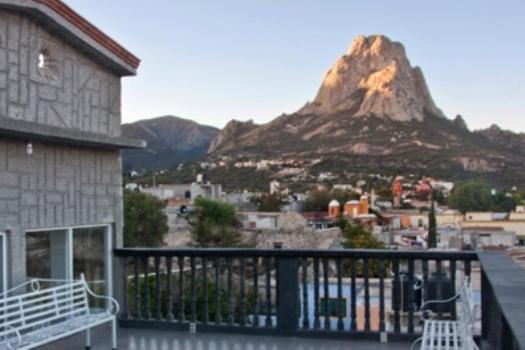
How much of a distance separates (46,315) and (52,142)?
1395 millimetres

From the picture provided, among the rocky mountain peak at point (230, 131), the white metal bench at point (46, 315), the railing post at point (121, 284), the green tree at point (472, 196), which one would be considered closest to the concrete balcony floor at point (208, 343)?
the white metal bench at point (46, 315)

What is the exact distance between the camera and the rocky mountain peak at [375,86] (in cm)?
A: 8424

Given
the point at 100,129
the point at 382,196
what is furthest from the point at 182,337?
the point at 382,196

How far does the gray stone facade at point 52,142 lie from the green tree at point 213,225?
3670cm

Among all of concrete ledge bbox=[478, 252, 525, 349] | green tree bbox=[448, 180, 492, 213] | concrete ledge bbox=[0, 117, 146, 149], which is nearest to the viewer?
concrete ledge bbox=[478, 252, 525, 349]

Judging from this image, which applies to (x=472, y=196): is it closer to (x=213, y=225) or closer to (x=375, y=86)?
(x=375, y=86)

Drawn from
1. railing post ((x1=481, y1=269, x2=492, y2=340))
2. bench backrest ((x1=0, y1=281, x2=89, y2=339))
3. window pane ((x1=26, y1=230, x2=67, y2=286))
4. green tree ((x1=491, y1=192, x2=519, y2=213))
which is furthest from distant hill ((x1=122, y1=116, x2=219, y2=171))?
railing post ((x1=481, y1=269, x2=492, y2=340))

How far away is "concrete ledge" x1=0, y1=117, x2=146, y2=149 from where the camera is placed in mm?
4723

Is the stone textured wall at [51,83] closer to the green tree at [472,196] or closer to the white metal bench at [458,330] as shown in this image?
the white metal bench at [458,330]

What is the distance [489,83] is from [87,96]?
68173 millimetres

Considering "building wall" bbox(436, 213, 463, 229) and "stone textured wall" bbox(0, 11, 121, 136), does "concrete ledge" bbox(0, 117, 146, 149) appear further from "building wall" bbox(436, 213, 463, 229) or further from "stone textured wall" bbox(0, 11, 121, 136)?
"building wall" bbox(436, 213, 463, 229)

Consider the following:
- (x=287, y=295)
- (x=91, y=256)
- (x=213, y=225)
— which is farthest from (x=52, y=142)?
(x=213, y=225)

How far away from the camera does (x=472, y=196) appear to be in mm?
70062

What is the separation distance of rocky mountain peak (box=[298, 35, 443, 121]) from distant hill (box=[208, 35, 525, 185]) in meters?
0.18
